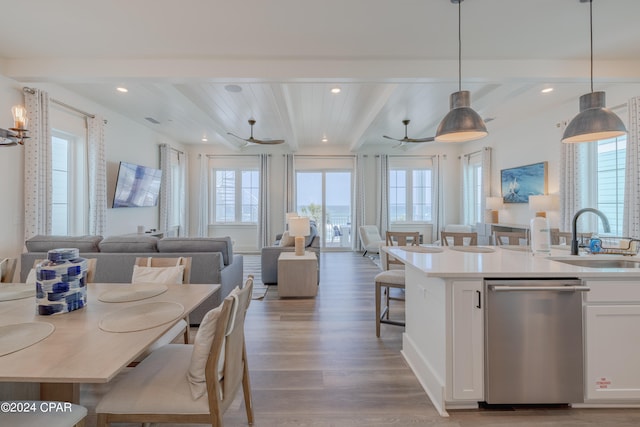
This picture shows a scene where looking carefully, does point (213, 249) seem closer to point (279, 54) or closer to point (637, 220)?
point (279, 54)

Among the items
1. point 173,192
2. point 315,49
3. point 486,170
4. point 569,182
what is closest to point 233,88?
point 315,49

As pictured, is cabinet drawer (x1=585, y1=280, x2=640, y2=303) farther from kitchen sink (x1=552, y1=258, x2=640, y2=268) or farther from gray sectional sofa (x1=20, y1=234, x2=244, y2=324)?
gray sectional sofa (x1=20, y1=234, x2=244, y2=324)

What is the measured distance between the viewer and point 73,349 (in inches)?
43.6

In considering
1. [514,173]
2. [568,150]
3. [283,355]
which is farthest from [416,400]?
[514,173]

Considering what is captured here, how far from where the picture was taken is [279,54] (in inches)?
122

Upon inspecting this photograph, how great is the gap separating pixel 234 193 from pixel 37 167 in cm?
474

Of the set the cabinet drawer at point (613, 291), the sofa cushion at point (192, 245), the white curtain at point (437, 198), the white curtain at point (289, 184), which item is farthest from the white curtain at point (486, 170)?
the sofa cushion at point (192, 245)

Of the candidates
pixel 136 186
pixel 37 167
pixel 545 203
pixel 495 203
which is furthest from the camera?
pixel 495 203

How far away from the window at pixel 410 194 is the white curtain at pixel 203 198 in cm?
515

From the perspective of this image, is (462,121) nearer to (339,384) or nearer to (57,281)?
(339,384)

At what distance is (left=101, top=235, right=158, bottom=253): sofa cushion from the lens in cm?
313

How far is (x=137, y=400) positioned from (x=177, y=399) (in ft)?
0.54

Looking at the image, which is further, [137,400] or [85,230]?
[85,230]

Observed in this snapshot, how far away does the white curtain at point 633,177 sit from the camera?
344 centimetres
